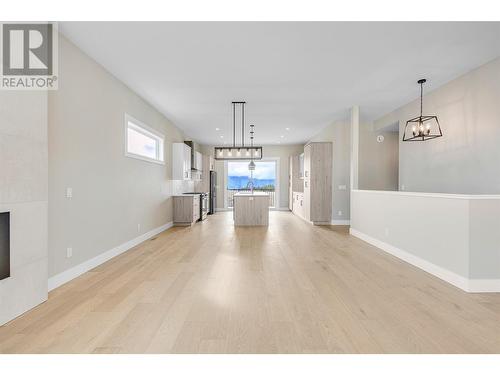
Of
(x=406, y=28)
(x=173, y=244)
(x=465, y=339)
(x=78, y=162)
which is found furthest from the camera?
(x=173, y=244)

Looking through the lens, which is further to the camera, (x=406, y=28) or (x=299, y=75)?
(x=299, y=75)

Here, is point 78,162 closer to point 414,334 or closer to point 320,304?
point 320,304

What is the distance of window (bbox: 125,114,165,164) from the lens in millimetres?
4648

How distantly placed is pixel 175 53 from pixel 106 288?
9.67 ft

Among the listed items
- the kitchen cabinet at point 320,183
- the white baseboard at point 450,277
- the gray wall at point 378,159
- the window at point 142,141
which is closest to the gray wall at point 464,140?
the white baseboard at point 450,277

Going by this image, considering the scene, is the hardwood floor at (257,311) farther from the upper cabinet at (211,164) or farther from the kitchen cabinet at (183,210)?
the upper cabinet at (211,164)

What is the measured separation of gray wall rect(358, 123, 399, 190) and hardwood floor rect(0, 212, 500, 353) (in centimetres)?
406

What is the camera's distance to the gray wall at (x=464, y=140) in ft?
12.3

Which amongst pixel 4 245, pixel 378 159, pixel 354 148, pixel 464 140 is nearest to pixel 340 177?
pixel 378 159

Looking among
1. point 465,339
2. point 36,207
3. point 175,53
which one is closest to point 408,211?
point 465,339

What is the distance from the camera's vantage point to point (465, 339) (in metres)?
1.84
